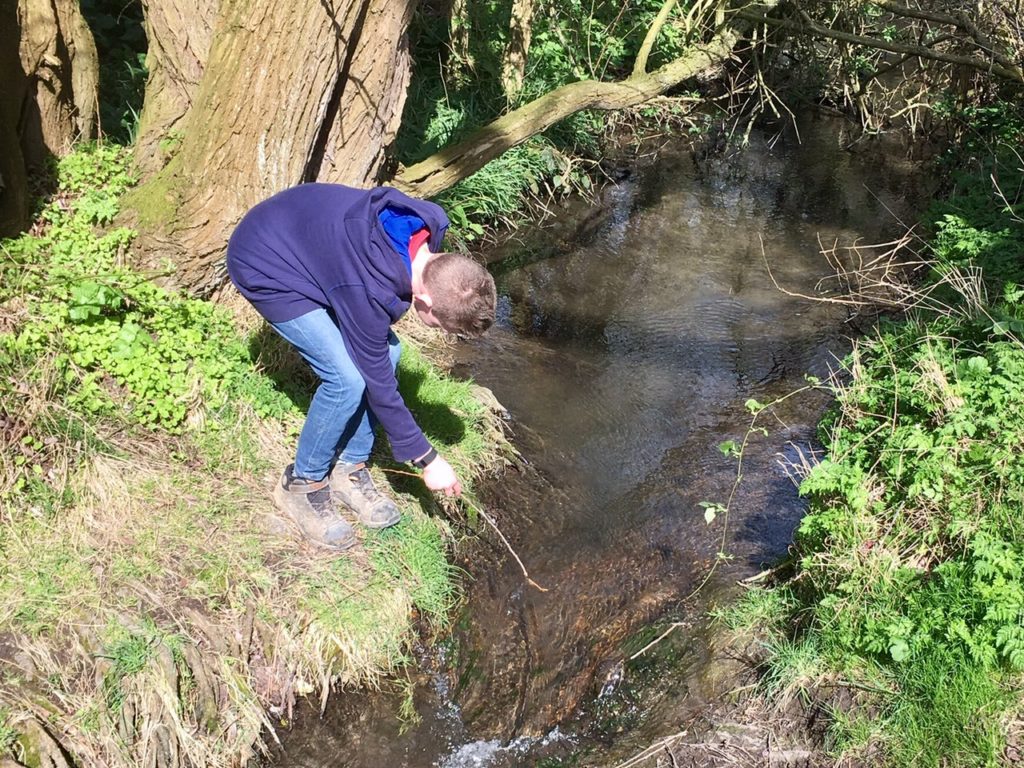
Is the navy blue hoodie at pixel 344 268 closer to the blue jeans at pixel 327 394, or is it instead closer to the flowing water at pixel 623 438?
the blue jeans at pixel 327 394

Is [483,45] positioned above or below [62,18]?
below

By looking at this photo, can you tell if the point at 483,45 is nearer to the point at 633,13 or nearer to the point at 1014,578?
the point at 633,13

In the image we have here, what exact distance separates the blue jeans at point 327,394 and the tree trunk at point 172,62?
143 centimetres

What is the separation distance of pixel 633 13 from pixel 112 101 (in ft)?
23.5

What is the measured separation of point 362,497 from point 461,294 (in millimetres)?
1303

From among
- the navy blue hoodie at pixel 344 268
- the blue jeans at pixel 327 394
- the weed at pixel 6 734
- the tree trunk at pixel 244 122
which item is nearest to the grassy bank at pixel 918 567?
the navy blue hoodie at pixel 344 268

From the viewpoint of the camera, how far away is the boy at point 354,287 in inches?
110

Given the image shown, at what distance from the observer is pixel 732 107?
10.3 meters

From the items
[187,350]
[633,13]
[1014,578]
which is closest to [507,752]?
[1014,578]

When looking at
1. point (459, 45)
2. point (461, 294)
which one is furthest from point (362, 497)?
point (459, 45)

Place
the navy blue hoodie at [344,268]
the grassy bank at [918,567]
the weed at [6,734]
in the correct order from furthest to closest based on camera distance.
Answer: the navy blue hoodie at [344,268] < the grassy bank at [918,567] < the weed at [6,734]

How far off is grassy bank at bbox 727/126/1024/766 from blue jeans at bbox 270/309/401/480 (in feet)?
5.71

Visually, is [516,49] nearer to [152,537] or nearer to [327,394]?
[327,394]

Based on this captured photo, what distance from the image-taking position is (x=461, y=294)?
2.71 meters
